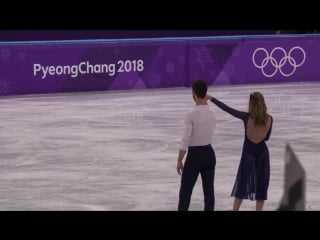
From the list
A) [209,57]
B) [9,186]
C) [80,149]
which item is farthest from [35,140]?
[209,57]

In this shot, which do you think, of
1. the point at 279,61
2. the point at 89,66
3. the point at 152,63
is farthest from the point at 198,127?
the point at 279,61

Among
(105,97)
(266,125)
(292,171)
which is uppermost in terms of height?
(292,171)

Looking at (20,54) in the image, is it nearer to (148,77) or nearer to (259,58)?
(148,77)

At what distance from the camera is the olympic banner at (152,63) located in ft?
70.9

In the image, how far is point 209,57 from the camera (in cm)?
2389

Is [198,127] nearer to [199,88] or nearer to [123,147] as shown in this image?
[199,88]

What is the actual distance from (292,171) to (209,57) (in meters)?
20.8

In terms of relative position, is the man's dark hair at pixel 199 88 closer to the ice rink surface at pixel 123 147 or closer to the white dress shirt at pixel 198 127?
the white dress shirt at pixel 198 127

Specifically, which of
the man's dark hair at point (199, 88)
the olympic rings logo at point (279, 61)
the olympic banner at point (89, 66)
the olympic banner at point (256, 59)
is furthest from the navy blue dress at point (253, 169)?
the olympic rings logo at point (279, 61)

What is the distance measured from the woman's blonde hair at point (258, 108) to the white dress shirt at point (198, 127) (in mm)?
460

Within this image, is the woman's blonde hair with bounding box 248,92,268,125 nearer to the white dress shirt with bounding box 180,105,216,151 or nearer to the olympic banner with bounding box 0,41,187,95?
the white dress shirt with bounding box 180,105,216,151

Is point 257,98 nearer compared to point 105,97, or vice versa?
point 257,98

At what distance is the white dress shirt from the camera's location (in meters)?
8.18

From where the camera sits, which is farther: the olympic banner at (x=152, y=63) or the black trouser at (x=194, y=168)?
the olympic banner at (x=152, y=63)
